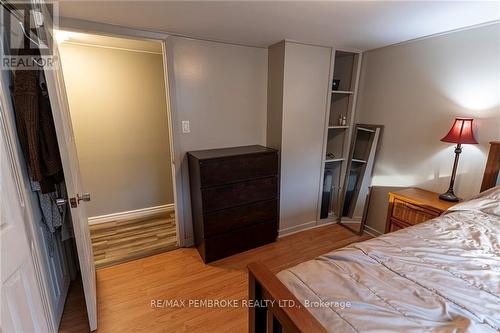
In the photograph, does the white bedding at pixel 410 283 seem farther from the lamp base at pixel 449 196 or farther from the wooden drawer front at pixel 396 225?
the wooden drawer front at pixel 396 225

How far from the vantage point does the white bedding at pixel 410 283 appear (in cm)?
79

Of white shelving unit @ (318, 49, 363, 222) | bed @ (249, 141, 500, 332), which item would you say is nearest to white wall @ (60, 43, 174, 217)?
white shelving unit @ (318, 49, 363, 222)

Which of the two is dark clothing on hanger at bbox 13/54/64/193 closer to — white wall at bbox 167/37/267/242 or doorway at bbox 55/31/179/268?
white wall at bbox 167/37/267/242

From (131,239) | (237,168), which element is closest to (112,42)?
(237,168)

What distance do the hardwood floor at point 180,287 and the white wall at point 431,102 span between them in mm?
1030

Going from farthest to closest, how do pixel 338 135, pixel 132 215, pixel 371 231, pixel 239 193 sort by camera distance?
1. pixel 132 215
2. pixel 338 135
3. pixel 371 231
4. pixel 239 193

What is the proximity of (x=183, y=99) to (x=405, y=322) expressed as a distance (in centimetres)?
227

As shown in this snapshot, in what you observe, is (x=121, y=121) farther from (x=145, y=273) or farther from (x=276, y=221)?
(x=276, y=221)

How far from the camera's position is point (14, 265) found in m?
1.04

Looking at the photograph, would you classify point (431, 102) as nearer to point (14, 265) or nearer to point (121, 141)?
point (14, 265)

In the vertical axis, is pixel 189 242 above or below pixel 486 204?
below

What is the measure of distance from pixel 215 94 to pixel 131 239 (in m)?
1.92

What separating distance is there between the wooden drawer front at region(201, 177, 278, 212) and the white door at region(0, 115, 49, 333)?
3.99 ft

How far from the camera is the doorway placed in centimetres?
263
